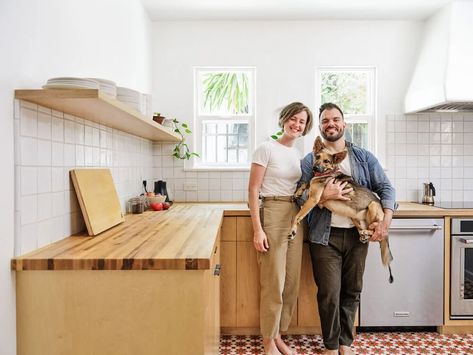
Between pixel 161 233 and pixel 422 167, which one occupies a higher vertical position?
pixel 422 167

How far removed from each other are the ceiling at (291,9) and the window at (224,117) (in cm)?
51

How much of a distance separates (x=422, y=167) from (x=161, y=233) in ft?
8.68

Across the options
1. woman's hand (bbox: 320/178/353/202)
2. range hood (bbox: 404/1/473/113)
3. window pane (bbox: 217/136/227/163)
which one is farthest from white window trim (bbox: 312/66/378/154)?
woman's hand (bbox: 320/178/353/202)

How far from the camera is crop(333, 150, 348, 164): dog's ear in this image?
201 cm

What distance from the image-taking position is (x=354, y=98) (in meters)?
3.30

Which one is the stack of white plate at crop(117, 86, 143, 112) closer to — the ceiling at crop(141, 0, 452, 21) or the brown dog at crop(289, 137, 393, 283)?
the brown dog at crop(289, 137, 393, 283)

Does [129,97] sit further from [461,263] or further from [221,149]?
[461,263]

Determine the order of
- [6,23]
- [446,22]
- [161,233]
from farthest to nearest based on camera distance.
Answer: [446,22], [161,233], [6,23]

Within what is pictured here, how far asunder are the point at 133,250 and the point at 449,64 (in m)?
2.76

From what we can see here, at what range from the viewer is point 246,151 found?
328cm

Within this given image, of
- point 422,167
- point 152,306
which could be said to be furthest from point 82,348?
point 422,167

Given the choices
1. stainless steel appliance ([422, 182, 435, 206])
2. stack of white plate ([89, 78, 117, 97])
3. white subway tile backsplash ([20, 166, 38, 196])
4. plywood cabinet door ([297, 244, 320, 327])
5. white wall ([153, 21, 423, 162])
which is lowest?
plywood cabinet door ([297, 244, 320, 327])

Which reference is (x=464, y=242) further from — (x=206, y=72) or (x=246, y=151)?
(x=206, y=72)

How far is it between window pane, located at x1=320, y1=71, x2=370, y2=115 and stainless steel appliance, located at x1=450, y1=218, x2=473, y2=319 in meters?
1.34
